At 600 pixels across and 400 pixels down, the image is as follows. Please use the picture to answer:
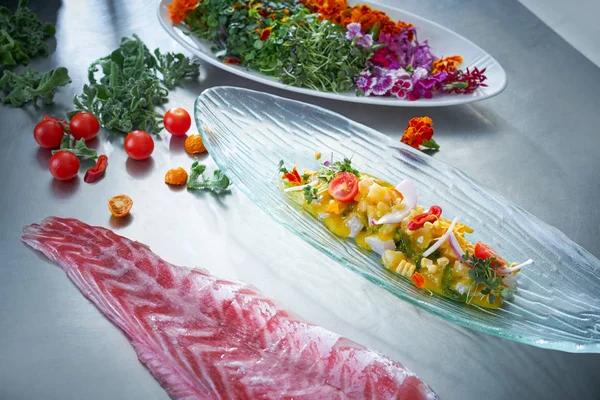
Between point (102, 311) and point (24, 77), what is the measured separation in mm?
1029

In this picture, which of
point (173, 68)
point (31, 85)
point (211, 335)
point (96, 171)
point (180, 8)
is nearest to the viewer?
point (211, 335)

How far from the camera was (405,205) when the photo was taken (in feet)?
5.36

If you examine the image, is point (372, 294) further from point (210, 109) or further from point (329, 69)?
point (329, 69)

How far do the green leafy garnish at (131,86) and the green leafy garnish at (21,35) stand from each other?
Answer: 0.27m

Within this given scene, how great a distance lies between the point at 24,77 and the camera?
2.22m

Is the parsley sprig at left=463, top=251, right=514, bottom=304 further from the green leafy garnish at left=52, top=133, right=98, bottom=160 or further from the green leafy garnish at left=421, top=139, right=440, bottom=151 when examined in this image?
the green leafy garnish at left=52, top=133, right=98, bottom=160

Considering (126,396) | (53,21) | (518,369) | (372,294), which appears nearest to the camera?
(126,396)

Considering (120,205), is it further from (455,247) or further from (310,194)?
(455,247)

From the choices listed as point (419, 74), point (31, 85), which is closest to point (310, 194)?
point (419, 74)

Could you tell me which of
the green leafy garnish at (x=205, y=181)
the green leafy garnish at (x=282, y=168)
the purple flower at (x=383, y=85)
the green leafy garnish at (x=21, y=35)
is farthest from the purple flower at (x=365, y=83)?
the green leafy garnish at (x=21, y=35)

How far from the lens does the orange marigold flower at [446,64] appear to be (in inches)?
89.9

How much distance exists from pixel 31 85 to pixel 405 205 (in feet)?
4.37

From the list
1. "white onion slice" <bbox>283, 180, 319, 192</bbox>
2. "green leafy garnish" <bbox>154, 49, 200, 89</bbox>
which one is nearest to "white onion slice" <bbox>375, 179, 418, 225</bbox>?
"white onion slice" <bbox>283, 180, 319, 192</bbox>

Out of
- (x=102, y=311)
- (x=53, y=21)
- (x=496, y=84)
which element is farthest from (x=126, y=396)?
(x=53, y=21)
